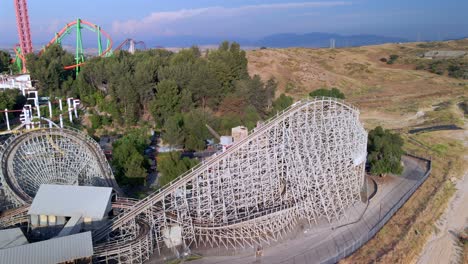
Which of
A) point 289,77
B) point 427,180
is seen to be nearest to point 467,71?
point 289,77

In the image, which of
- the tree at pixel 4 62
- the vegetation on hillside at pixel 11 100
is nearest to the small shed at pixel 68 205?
the vegetation on hillside at pixel 11 100

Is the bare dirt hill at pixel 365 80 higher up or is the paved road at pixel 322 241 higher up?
the bare dirt hill at pixel 365 80

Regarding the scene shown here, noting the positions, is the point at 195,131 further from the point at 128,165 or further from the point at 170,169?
the point at 170,169

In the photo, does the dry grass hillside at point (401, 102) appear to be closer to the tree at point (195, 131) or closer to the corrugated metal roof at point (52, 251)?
the corrugated metal roof at point (52, 251)

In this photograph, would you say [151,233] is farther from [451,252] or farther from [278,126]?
[451,252]

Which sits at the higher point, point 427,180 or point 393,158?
point 393,158

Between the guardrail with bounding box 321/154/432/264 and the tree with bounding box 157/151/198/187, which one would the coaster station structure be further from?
the tree with bounding box 157/151/198/187

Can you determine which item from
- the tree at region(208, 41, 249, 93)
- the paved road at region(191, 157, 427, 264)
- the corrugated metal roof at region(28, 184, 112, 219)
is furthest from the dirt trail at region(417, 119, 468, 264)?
the tree at region(208, 41, 249, 93)
